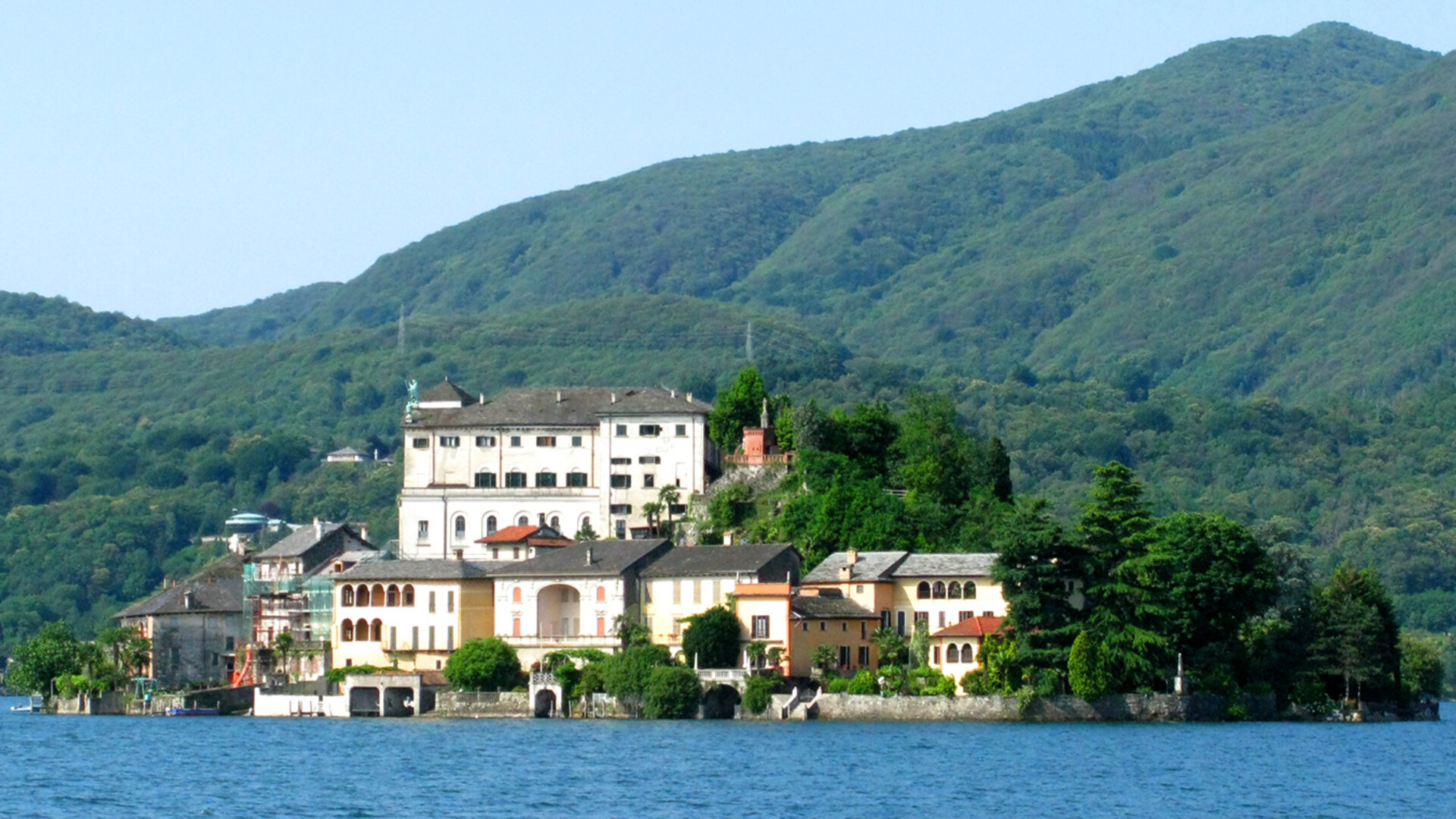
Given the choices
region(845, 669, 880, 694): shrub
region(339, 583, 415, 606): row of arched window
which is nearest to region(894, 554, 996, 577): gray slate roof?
region(845, 669, 880, 694): shrub

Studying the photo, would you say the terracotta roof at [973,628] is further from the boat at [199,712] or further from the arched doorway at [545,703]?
the boat at [199,712]

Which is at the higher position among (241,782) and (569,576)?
(569,576)

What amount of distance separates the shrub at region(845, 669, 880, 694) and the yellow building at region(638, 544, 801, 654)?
21.0ft

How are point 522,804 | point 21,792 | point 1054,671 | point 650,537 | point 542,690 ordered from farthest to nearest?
point 650,537
point 542,690
point 1054,671
point 21,792
point 522,804

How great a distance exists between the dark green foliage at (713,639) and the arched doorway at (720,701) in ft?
3.06

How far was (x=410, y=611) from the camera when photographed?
366 feet

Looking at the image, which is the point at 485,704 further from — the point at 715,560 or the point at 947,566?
the point at 947,566

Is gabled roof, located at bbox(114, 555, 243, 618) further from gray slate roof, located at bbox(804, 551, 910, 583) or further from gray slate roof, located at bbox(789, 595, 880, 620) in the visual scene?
gray slate roof, located at bbox(789, 595, 880, 620)

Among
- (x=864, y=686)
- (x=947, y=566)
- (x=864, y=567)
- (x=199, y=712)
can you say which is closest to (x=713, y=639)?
(x=864, y=686)

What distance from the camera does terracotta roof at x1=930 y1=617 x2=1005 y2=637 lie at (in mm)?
99062

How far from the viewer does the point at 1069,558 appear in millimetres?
97688

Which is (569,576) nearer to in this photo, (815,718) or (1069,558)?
(815,718)

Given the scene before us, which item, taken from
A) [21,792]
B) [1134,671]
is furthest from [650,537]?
[21,792]

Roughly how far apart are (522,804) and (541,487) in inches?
2245
